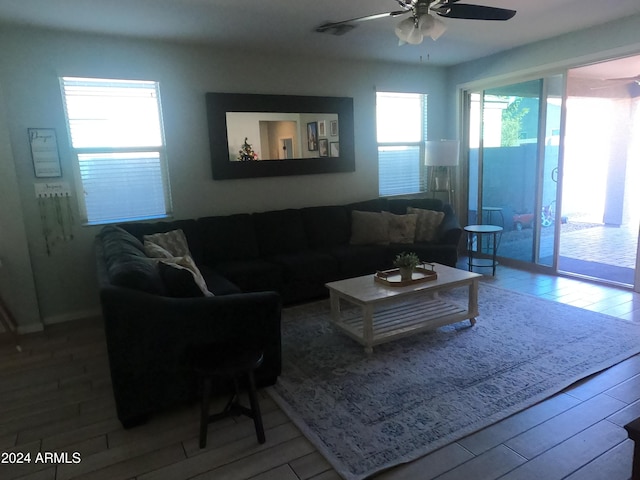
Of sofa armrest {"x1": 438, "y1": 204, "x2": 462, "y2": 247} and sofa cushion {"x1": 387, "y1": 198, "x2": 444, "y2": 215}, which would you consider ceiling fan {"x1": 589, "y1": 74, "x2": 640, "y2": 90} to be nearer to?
sofa cushion {"x1": 387, "y1": 198, "x2": 444, "y2": 215}

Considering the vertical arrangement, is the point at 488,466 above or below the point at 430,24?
below

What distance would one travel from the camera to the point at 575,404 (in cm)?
227

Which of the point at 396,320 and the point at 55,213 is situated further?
the point at 55,213

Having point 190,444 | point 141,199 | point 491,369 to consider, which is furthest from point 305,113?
point 190,444

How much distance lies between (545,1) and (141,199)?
3981mm

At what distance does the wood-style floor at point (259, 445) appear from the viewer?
1.85m

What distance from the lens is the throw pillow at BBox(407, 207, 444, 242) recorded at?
4.67 m

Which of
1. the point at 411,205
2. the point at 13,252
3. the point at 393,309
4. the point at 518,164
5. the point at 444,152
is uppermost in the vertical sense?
the point at 444,152

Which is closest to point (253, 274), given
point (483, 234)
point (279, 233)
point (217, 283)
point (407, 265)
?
point (217, 283)

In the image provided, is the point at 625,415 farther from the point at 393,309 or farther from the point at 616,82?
the point at 616,82

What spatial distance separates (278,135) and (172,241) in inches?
67.6

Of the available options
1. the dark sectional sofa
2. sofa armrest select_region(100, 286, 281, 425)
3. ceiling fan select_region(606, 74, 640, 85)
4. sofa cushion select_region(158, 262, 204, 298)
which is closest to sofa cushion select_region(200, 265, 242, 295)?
the dark sectional sofa

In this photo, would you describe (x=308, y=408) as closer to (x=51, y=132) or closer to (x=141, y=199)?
(x=141, y=199)

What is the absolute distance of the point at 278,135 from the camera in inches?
181
